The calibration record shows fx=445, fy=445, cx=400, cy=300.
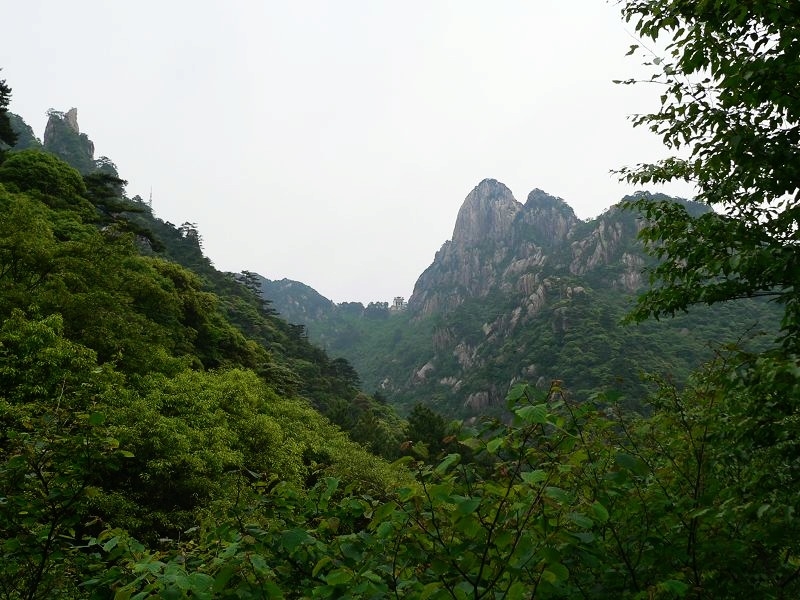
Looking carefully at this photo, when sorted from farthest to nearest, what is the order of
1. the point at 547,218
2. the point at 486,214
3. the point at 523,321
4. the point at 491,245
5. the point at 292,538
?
1. the point at 486,214
2. the point at 491,245
3. the point at 547,218
4. the point at 523,321
5. the point at 292,538

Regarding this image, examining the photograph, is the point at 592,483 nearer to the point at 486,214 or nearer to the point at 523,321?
the point at 523,321

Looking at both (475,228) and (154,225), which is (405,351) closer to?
(475,228)

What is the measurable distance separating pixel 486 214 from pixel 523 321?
88.3 m

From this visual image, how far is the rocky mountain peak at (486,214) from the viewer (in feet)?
582

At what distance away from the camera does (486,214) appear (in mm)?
182625

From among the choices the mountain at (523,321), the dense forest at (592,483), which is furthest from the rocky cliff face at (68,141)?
the dense forest at (592,483)

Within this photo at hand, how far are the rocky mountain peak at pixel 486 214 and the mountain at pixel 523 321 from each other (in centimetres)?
50

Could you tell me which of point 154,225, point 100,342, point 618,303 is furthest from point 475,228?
point 100,342

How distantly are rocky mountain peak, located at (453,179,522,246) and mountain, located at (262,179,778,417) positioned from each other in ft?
1.66

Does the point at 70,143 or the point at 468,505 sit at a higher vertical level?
the point at 70,143

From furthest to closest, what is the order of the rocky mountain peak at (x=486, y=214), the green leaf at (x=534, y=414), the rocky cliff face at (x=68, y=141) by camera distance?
the rocky mountain peak at (x=486, y=214)
the rocky cliff face at (x=68, y=141)
the green leaf at (x=534, y=414)

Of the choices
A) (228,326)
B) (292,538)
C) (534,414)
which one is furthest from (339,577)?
(228,326)

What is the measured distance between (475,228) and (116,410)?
180m

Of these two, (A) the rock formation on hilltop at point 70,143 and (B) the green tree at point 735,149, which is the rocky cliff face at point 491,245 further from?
(B) the green tree at point 735,149
